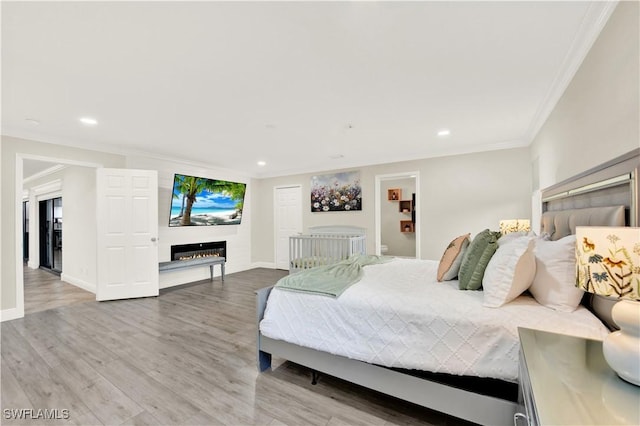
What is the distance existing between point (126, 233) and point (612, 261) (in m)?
5.28

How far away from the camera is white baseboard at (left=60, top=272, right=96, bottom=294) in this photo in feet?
15.3

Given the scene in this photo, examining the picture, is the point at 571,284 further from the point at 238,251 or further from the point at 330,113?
the point at 238,251

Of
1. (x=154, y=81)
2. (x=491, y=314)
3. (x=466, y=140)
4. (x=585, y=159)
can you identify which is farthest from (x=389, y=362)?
(x=466, y=140)

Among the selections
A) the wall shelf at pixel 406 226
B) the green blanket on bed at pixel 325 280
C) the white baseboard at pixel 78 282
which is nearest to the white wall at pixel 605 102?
the green blanket on bed at pixel 325 280

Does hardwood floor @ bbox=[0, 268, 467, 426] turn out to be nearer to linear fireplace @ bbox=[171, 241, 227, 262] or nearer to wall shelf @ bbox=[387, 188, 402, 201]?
linear fireplace @ bbox=[171, 241, 227, 262]

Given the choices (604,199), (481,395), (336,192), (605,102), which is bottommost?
(481,395)

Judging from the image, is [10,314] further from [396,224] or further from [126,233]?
[396,224]

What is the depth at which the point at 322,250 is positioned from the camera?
16.0 feet

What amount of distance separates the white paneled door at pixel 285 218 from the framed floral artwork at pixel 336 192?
0.50m

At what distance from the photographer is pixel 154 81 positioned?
7.54 feet

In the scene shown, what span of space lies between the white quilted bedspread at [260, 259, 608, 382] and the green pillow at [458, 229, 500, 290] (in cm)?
8

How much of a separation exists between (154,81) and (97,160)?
9.25ft

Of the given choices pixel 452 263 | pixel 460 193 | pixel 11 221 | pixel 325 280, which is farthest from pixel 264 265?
pixel 452 263

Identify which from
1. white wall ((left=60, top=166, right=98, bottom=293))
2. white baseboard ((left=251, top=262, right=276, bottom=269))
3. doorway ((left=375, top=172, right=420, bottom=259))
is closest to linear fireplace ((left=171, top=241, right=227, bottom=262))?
white baseboard ((left=251, top=262, right=276, bottom=269))
